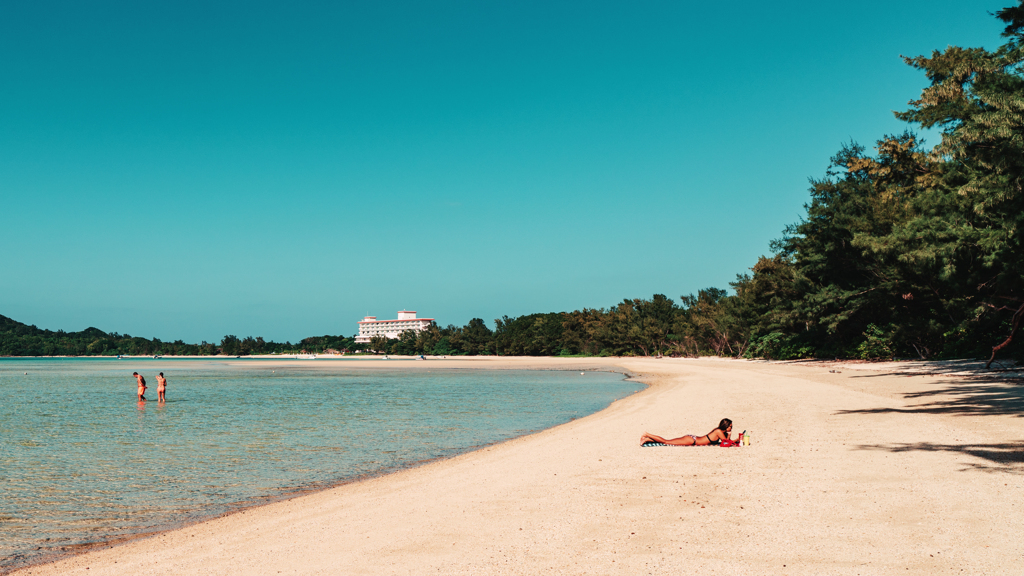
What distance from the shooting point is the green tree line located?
13219mm

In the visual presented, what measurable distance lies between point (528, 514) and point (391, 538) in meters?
1.73

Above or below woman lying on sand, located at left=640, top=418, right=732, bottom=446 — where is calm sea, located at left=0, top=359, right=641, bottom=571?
below

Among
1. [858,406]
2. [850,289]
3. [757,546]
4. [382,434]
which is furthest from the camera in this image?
[850,289]

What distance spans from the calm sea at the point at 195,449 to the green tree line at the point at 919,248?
1355cm

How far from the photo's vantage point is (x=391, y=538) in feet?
22.2

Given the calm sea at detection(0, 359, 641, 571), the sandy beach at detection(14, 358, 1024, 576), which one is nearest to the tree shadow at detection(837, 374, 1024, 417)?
the sandy beach at detection(14, 358, 1024, 576)

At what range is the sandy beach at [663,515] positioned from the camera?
5.60 m

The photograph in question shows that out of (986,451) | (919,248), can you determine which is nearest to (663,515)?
(986,451)

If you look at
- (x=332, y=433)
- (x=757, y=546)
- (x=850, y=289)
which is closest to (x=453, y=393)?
(x=332, y=433)

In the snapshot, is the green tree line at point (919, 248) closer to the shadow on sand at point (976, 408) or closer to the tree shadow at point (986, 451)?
the shadow on sand at point (976, 408)

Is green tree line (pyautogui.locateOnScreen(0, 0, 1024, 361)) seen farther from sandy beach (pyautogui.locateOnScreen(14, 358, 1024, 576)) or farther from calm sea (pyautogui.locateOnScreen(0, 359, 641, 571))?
calm sea (pyautogui.locateOnScreen(0, 359, 641, 571))

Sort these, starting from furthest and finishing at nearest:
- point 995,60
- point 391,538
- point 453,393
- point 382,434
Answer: point 453,393, point 382,434, point 995,60, point 391,538

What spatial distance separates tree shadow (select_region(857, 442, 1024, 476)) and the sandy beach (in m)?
0.04

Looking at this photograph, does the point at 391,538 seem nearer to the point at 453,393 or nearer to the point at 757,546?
the point at 757,546
